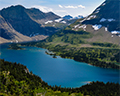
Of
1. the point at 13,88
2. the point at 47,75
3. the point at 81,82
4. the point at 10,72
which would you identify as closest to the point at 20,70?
the point at 10,72

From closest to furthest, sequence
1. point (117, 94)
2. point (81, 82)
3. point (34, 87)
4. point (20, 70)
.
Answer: point (34, 87), point (117, 94), point (20, 70), point (81, 82)

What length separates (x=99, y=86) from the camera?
121m

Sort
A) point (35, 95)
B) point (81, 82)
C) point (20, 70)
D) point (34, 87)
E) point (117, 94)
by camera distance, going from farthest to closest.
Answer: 1. point (81, 82)
2. point (20, 70)
3. point (117, 94)
4. point (34, 87)
5. point (35, 95)

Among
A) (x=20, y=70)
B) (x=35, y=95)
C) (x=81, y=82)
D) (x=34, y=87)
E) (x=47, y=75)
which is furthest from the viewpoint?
(x=47, y=75)

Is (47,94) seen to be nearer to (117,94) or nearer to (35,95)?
(35,95)

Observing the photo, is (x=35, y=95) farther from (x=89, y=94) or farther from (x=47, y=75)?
(x=47, y=75)

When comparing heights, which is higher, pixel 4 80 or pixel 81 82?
pixel 4 80

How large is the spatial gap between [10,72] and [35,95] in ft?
97.4

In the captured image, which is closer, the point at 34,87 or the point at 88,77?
the point at 34,87

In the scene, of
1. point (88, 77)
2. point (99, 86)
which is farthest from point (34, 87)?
point (88, 77)

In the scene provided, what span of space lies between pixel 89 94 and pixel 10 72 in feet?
179

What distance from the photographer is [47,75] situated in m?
159

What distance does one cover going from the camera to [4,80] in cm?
9288

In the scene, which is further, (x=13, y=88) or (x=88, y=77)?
(x=88, y=77)
